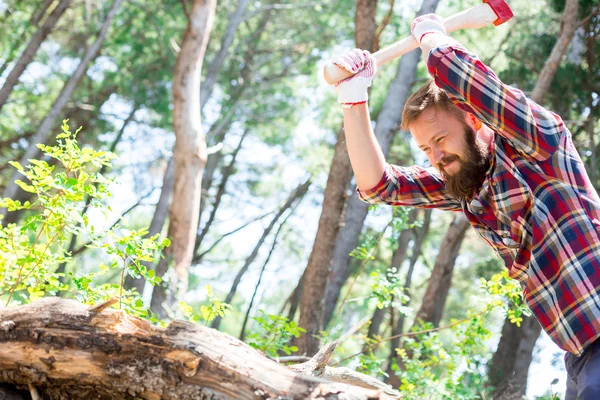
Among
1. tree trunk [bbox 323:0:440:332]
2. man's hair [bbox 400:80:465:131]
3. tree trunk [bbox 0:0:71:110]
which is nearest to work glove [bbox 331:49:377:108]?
man's hair [bbox 400:80:465:131]

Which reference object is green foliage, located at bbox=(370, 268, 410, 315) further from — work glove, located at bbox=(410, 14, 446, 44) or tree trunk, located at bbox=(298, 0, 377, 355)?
work glove, located at bbox=(410, 14, 446, 44)

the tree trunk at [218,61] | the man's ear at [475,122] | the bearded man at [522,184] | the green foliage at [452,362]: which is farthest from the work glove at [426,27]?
the tree trunk at [218,61]

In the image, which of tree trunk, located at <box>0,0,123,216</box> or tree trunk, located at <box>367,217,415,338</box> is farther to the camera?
tree trunk, located at <box>367,217,415,338</box>

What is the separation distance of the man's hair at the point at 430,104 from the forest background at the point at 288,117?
2.52 m

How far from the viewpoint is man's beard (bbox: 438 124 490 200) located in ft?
7.17

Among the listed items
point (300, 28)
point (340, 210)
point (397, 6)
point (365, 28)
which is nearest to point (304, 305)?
point (340, 210)

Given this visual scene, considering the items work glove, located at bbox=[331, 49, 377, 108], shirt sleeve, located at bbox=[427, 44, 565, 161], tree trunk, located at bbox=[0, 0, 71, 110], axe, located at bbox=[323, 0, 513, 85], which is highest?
tree trunk, located at bbox=[0, 0, 71, 110]

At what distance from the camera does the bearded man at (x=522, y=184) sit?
1897 millimetres

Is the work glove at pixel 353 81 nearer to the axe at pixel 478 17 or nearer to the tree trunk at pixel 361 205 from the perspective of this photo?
the axe at pixel 478 17

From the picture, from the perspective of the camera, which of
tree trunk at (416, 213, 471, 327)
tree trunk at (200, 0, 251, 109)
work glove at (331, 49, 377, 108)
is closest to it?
work glove at (331, 49, 377, 108)

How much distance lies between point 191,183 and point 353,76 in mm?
4104

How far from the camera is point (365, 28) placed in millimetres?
5285

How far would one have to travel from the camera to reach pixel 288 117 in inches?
588

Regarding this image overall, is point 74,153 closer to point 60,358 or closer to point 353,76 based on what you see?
point 60,358
